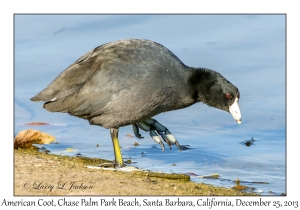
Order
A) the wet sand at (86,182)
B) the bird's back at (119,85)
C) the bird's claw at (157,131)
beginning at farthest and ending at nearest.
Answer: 1. the bird's claw at (157,131)
2. the bird's back at (119,85)
3. the wet sand at (86,182)

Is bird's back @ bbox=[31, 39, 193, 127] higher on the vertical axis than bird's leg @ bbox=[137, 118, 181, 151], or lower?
higher

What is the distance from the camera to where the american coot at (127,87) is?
7.66 metres

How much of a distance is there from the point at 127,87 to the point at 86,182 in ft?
4.95

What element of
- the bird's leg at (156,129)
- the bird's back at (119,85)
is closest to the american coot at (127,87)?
the bird's back at (119,85)

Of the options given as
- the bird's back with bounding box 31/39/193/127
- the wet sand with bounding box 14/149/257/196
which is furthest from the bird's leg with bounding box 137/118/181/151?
the wet sand with bounding box 14/149/257/196

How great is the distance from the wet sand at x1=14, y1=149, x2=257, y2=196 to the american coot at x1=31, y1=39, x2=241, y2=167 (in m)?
0.65

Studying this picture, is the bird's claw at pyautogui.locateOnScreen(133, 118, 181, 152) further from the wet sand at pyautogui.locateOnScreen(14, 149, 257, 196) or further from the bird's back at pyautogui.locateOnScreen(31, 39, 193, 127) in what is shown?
the wet sand at pyautogui.locateOnScreen(14, 149, 257, 196)

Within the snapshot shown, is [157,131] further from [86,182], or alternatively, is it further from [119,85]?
[86,182]

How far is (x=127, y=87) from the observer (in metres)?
7.63

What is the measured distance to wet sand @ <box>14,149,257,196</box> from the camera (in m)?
6.27

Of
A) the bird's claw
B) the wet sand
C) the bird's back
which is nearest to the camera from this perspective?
the wet sand

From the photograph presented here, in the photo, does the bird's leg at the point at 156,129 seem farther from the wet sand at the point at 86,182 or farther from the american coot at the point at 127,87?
the wet sand at the point at 86,182

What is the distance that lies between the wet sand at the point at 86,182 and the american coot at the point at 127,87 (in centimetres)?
65
